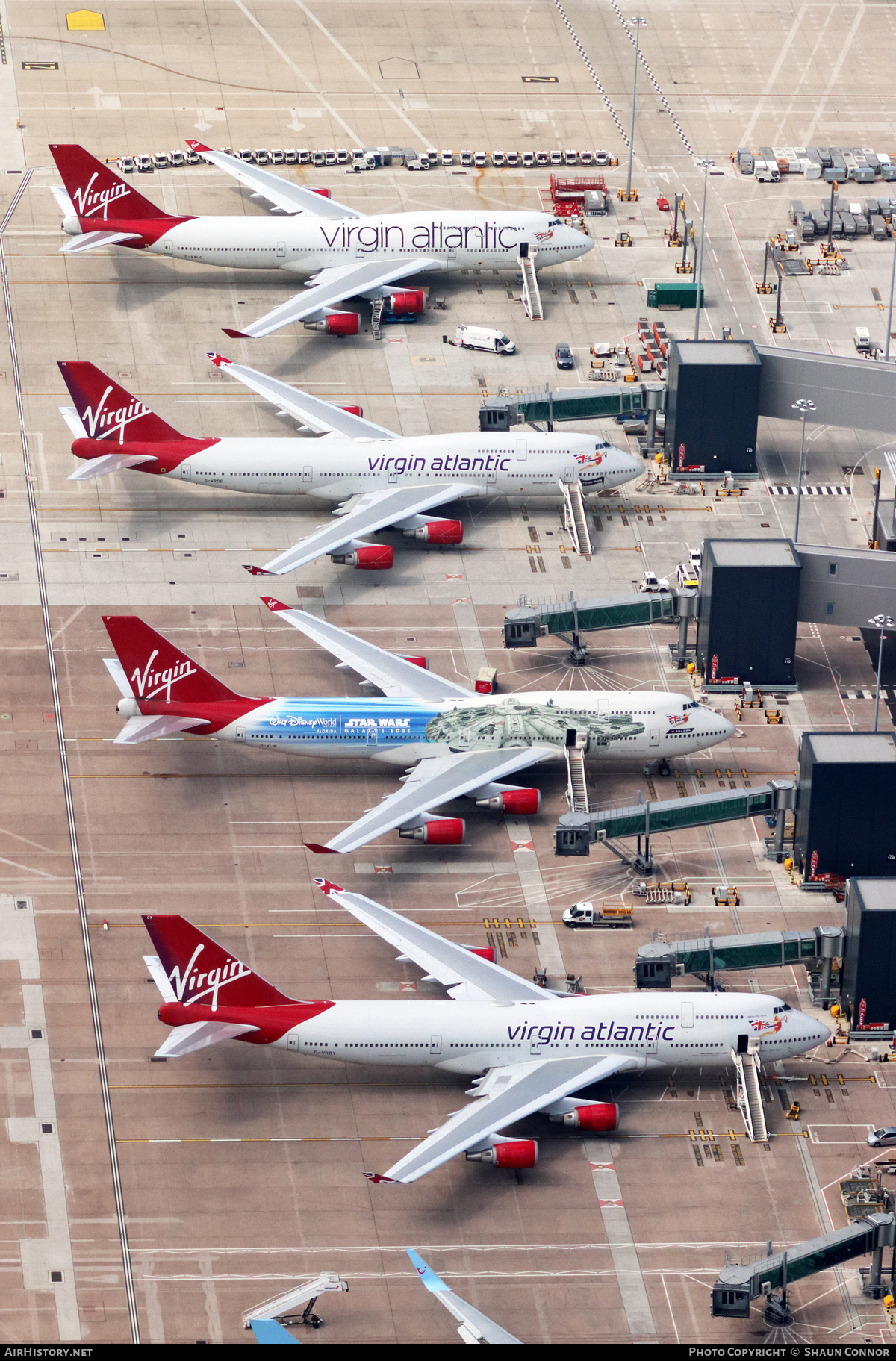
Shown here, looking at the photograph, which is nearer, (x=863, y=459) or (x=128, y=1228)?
(x=128, y=1228)

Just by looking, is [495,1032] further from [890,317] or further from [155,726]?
[890,317]

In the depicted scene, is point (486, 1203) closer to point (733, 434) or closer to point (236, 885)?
point (236, 885)

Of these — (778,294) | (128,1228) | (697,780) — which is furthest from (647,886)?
(778,294)

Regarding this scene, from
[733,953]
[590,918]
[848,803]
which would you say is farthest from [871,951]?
[590,918]

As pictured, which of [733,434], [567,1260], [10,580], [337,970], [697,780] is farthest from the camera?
[733,434]

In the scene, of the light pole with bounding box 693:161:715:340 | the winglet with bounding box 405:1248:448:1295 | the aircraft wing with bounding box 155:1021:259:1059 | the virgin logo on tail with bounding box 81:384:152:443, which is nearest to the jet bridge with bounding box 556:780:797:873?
the aircraft wing with bounding box 155:1021:259:1059

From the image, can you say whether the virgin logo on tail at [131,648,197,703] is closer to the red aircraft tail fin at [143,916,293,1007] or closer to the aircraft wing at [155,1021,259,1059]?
the red aircraft tail fin at [143,916,293,1007]

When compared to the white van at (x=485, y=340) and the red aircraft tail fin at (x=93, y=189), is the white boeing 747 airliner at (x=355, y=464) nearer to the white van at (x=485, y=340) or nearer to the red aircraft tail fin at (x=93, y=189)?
the white van at (x=485, y=340)
